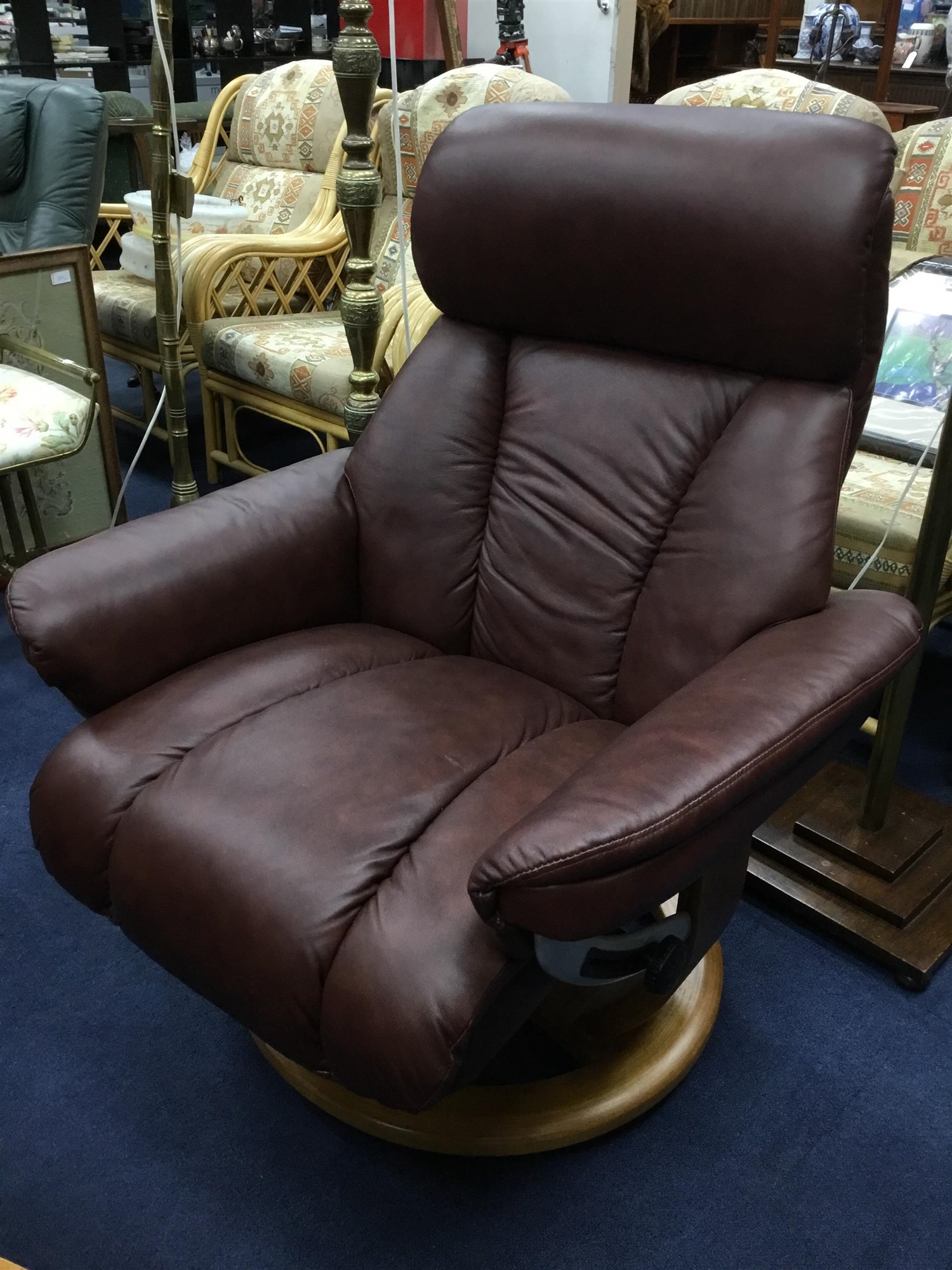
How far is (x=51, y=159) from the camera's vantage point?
95.7 inches

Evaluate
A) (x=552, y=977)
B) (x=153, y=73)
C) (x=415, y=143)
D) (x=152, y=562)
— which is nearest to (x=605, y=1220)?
(x=552, y=977)

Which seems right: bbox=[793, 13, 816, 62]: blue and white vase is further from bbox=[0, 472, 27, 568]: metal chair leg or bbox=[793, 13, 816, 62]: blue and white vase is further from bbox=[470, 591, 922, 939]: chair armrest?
bbox=[470, 591, 922, 939]: chair armrest

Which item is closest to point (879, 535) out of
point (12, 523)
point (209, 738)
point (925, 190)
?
point (925, 190)

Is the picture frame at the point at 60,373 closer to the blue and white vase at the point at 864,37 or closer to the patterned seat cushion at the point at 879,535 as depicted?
the patterned seat cushion at the point at 879,535

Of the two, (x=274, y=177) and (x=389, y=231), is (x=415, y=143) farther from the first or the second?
(x=274, y=177)

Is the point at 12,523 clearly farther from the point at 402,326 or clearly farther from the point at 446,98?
the point at 446,98

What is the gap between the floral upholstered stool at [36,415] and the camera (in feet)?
6.46

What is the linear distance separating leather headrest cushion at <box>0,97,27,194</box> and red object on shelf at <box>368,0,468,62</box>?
5.44 ft

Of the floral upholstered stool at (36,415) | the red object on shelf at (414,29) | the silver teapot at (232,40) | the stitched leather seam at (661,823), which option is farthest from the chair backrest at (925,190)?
the silver teapot at (232,40)

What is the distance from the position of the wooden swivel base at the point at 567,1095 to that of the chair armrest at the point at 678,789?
0.42 metres

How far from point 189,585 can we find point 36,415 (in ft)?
3.27

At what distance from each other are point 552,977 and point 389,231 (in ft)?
7.20

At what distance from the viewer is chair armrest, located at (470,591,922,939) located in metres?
0.79

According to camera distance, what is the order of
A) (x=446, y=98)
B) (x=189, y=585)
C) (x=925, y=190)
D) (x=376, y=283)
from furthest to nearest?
(x=376, y=283)
(x=446, y=98)
(x=925, y=190)
(x=189, y=585)
